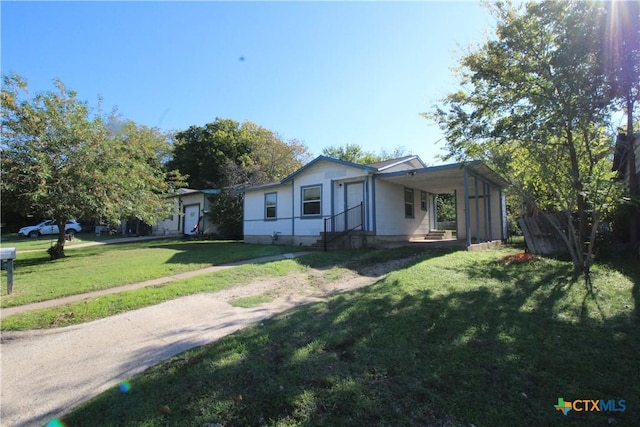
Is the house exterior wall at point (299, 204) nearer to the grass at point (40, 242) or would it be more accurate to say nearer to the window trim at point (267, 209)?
the window trim at point (267, 209)

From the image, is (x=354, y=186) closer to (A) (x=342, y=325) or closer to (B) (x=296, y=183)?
(B) (x=296, y=183)

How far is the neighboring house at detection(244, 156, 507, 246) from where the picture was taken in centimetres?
1337

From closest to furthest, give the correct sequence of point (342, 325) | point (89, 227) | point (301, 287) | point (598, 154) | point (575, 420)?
point (575, 420)
point (342, 325)
point (598, 154)
point (301, 287)
point (89, 227)

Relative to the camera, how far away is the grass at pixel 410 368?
2.69 metres

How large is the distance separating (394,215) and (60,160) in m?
12.2

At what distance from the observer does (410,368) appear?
3.30 m

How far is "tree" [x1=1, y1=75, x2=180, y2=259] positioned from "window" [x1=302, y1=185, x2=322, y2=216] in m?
6.84

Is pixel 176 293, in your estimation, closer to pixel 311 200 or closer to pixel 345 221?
pixel 345 221

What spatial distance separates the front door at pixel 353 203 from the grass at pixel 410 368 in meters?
8.50

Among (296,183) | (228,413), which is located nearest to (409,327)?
(228,413)

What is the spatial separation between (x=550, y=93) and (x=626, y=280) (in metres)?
3.51

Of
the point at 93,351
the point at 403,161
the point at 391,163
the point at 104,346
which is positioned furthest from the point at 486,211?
the point at 93,351

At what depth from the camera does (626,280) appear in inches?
235

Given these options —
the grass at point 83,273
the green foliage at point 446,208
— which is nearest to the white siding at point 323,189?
the grass at point 83,273
